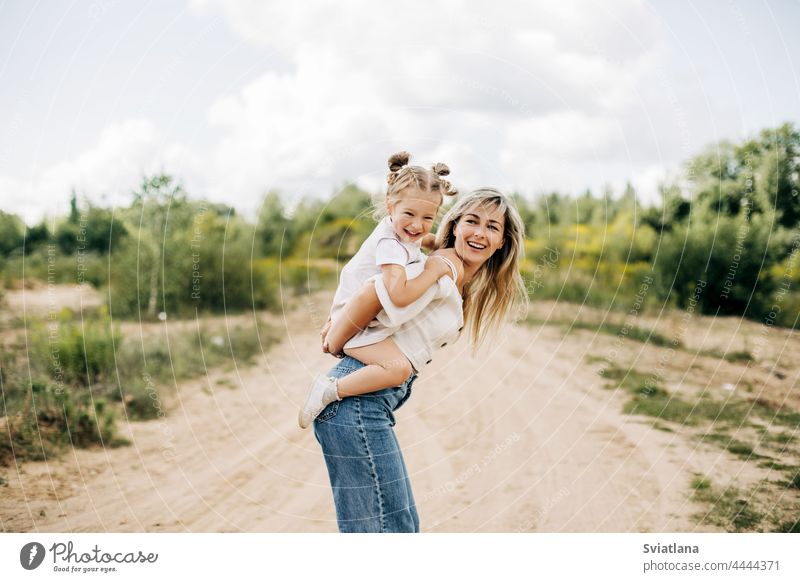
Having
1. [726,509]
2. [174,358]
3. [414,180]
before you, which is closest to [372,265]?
[414,180]

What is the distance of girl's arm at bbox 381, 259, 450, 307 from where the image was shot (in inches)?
91.4

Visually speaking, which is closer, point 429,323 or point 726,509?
point 429,323

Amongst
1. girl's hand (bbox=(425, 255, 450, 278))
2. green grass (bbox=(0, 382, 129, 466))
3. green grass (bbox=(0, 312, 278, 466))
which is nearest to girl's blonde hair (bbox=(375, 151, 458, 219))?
girl's hand (bbox=(425, 255, 450, 278))

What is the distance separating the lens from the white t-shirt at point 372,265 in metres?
2.44

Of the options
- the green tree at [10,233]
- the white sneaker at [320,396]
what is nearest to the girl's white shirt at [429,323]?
the white sneaker at [320,396]

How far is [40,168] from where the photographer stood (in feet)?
20.4

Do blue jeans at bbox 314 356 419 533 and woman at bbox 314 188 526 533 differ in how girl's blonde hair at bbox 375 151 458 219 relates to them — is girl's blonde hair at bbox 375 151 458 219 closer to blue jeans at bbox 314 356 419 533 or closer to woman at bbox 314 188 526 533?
woman at bbox 314 188 526 533

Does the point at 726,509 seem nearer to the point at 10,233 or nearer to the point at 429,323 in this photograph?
the point at 429,323

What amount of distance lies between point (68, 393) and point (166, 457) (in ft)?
3.79

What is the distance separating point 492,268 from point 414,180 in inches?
23.2

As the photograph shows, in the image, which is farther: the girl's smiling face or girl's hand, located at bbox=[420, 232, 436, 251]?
girl's hand, located at bbox=[420, 232, 436, 251]

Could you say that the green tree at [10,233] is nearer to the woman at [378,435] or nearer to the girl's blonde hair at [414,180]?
the girl's blonde hair at [414,180]

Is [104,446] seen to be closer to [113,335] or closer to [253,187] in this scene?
[113,335]

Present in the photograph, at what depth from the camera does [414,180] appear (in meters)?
2.54
